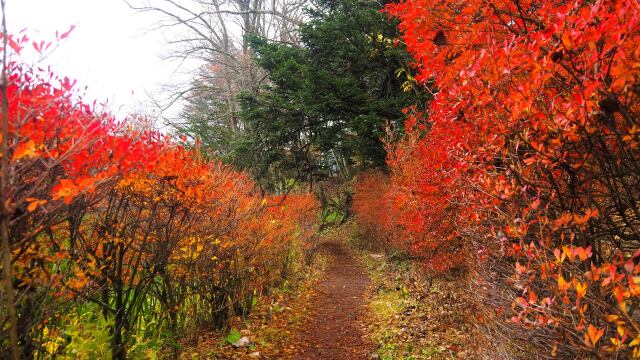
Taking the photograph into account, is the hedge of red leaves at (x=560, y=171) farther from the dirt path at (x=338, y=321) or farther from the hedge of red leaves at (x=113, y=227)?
the dirt path at (x=338, y=321)

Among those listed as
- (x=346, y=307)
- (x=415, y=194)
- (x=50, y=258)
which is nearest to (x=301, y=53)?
(x=415, y=194)

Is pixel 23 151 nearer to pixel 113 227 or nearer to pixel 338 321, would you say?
pixel 113 227

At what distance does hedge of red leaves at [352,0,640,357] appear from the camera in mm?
1993

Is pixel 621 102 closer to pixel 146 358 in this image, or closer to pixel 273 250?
pixel 146 358

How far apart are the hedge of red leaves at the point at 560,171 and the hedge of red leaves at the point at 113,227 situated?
278 cm

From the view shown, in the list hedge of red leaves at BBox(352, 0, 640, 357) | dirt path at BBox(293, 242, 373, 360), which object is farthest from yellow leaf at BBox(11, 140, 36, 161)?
dirt path at BBox(293, 242, 373, 360)

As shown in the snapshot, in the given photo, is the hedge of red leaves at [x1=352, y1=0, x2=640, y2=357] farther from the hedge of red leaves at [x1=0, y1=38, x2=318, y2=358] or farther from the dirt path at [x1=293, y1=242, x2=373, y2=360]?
the dirt path at [x1=293, y1=242, x2=373, y2=360]

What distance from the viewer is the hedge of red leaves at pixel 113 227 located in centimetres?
237

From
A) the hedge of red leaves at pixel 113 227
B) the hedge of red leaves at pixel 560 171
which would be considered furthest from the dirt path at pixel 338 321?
the hedge of red leaves at pixel 560 171

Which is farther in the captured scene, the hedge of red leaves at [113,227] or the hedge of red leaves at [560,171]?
the hedge of red leaves at [113,227]

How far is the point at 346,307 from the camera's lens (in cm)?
917

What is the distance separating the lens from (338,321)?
805cm

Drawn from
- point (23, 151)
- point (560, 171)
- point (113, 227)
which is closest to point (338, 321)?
point (113, 227)

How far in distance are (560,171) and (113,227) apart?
4.66m
